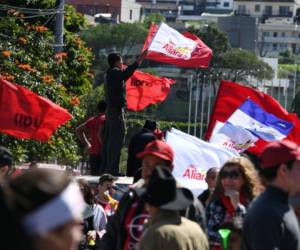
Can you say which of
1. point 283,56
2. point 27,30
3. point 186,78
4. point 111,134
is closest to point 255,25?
point 283,56

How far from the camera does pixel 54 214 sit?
11.6ft

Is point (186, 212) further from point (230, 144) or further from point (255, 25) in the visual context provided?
point (255, 25)

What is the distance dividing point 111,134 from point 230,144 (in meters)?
2.39

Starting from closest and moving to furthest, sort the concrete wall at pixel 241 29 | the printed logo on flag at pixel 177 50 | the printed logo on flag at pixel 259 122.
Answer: the printed logo on flag at pixel 259 122, the printed logo on flag at pixel 177 50, the concrete wall at pixel 241 29

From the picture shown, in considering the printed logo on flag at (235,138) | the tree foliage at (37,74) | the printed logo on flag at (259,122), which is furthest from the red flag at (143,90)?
the printed logo on flag at (235,138)

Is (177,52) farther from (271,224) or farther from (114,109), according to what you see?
(271,224)

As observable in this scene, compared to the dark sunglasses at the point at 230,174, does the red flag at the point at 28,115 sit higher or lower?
lower

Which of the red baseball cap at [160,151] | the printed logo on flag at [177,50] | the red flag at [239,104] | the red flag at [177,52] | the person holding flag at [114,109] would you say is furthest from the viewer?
the printed logo on flag at [177,50]

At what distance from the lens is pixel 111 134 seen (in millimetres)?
14039

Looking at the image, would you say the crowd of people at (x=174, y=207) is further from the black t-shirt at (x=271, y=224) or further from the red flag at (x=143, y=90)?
the red flag at (x=143, y=90)

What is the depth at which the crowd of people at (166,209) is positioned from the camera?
3535 mm

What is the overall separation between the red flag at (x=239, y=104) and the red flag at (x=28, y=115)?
6.47ft

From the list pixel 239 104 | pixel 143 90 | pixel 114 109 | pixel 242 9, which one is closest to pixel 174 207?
pixel 239 104

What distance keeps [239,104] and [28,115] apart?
2.52 m
